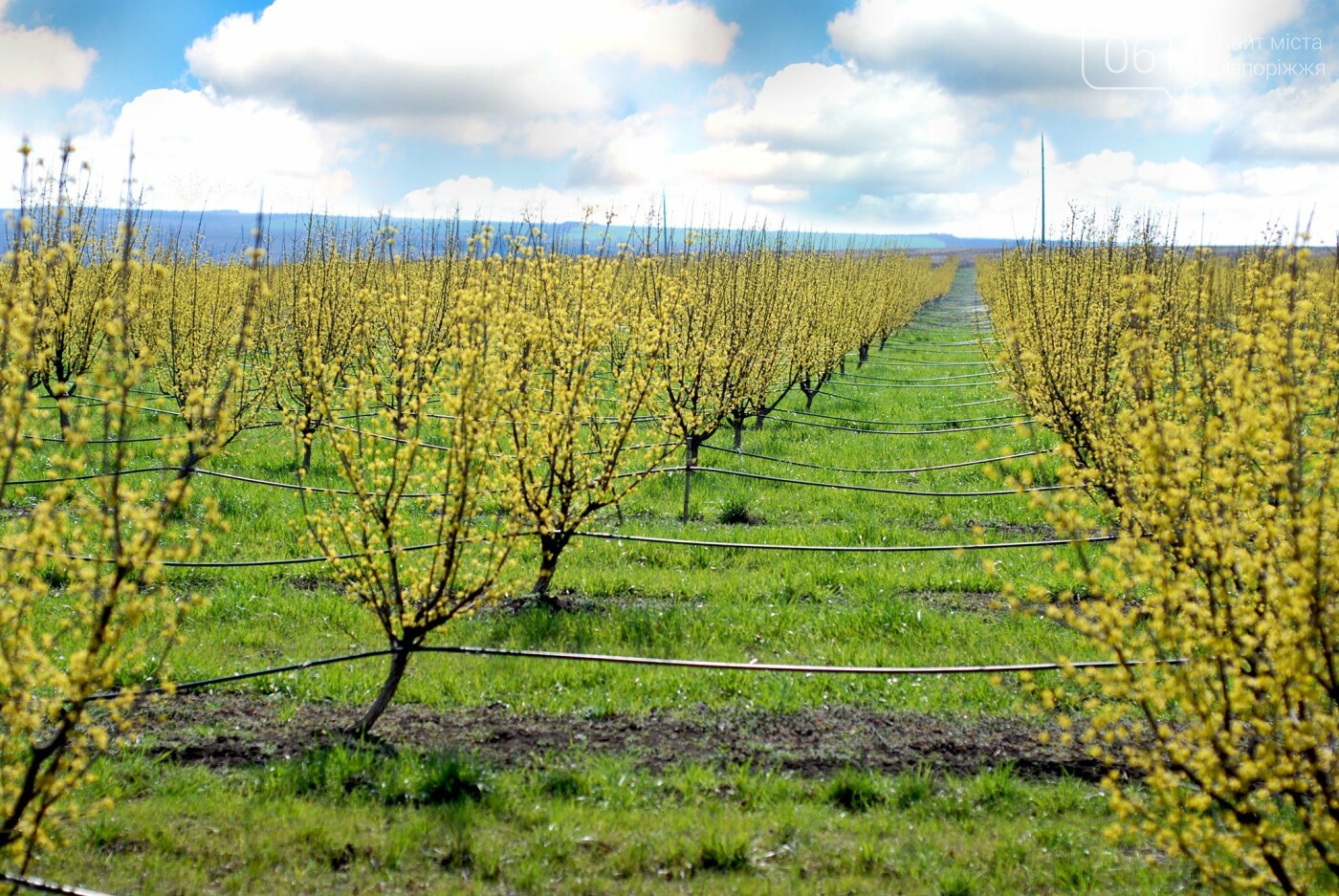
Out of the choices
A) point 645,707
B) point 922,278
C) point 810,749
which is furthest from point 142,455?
point 922,278

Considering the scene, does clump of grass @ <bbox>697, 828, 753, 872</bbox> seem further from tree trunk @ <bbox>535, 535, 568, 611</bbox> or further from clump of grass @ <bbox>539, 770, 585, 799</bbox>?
tree trunk @ <bbox>535, 535, 568, 611</bbox>

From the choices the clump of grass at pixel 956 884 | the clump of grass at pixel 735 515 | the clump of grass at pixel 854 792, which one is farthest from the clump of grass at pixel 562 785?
the clump of grass at pixel 735 515

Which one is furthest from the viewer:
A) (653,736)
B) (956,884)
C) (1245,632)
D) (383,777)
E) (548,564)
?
(548,564)

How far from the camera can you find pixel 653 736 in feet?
17.7

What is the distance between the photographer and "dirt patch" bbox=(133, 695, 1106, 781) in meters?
5.10

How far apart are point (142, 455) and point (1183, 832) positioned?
12.8 m

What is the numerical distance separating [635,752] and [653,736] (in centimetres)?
23

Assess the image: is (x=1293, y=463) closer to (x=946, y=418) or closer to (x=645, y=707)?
(x=645, y=707)

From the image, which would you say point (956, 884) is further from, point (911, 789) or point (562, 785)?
point (562, 785)

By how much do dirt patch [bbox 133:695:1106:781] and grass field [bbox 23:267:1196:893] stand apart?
2 centimetres

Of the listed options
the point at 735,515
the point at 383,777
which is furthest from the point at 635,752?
the point at 735,515

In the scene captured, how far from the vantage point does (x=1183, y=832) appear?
310cm

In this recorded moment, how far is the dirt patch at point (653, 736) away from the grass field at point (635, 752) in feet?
0.06

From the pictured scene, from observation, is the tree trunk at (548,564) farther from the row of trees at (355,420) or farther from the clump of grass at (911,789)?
the clump of grass at (911,789)
